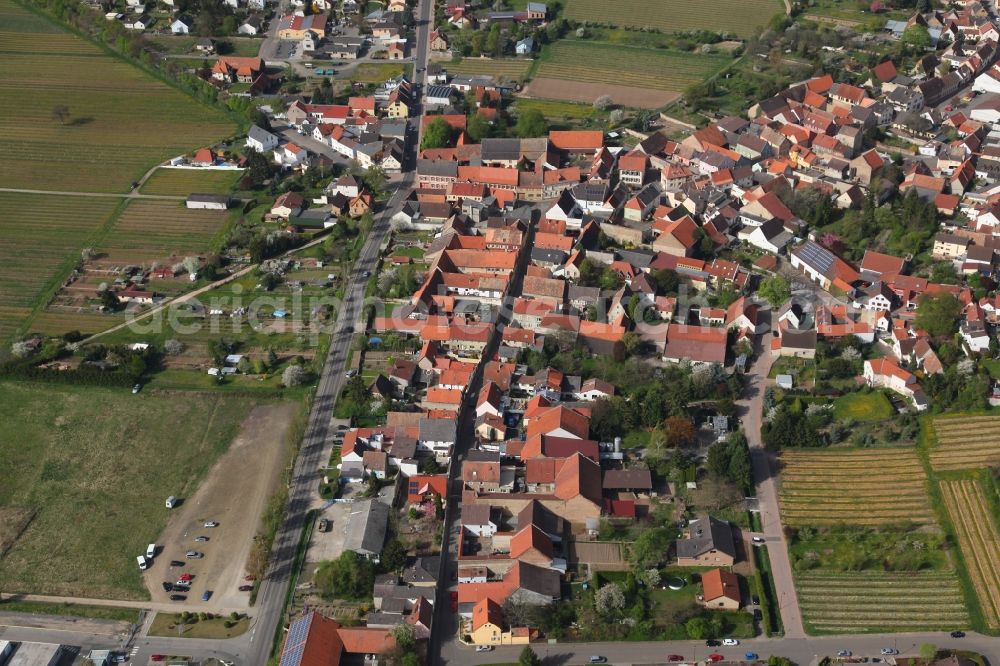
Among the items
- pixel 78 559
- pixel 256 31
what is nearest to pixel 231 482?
pixel 78 559

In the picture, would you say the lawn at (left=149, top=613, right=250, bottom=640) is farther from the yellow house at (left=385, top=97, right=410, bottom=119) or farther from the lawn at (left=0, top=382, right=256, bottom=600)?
the yellow house at (left=385, top=97, right=410, bottom=119)

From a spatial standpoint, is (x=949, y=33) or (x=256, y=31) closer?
(x=949, y=33)

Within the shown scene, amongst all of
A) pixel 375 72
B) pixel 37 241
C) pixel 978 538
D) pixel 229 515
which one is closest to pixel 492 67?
pixel 375 72

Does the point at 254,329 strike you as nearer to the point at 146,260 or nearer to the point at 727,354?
the point at 146,260

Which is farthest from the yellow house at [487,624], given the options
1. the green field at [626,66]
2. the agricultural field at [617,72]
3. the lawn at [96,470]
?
the green field at [626,66]

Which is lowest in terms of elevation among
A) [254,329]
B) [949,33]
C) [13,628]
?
[13,628]

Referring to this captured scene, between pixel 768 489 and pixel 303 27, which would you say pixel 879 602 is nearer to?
pixel 768 489
